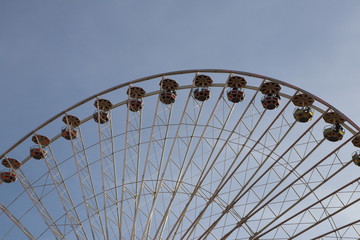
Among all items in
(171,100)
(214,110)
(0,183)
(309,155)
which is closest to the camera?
(309,155)

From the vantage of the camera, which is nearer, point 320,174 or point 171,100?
point 320,174

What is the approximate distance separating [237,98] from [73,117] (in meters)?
10.2

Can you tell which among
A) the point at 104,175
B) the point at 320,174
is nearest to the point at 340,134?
the point at 320,174

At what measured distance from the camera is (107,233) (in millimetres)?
27469

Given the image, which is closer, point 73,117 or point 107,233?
point 107,233

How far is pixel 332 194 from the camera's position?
27844 mm

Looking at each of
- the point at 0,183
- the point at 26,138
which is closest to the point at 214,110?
the point at 26,138

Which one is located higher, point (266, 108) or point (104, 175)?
point (266, 108)

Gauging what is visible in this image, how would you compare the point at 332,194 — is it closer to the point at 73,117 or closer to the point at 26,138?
the point at 73,117

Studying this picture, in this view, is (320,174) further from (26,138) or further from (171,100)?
(26,138)

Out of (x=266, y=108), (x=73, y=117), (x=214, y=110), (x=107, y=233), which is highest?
(x=266, y=108)

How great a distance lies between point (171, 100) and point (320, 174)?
9651mm

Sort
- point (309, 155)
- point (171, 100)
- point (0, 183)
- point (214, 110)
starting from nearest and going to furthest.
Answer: point (309, 155), point (214, 110), point (171, 100), point (0, 183)

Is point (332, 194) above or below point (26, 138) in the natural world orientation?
above
